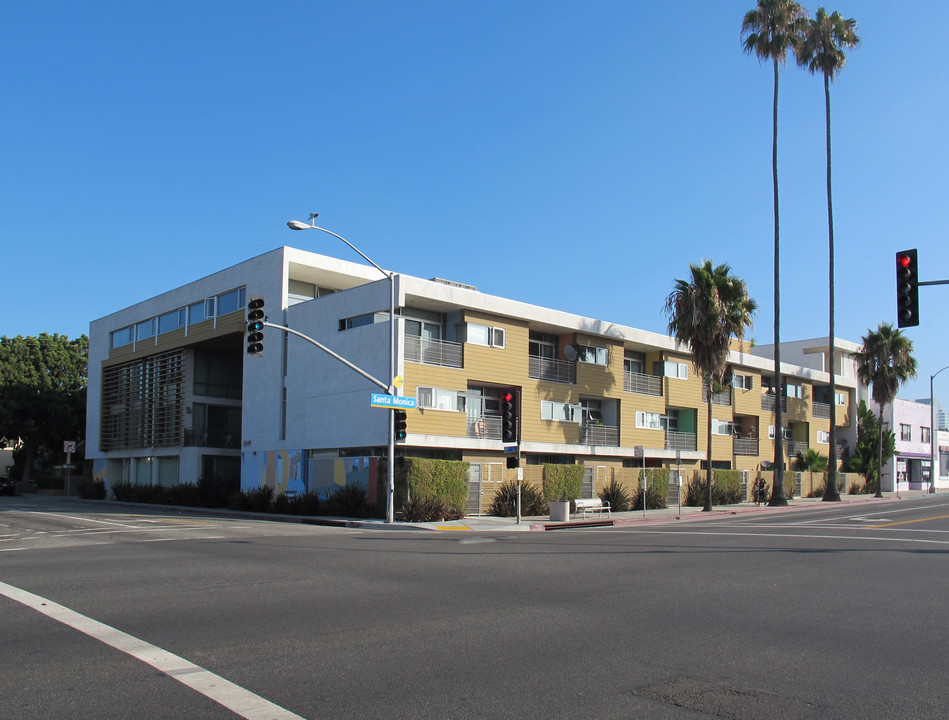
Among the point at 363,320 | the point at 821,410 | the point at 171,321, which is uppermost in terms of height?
the point at 171,321

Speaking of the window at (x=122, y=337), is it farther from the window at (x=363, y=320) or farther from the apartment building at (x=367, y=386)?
the window at (x=363, y=320)

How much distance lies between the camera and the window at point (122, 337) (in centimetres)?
5153

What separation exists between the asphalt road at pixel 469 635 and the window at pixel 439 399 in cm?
1708

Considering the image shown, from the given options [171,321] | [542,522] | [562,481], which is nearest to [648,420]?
[562,481]

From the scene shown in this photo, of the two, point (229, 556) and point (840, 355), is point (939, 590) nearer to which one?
point (229, 556)

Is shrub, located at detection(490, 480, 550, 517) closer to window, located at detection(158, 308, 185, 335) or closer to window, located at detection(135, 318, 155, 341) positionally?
window, located at detection(158, 308, 185, 335)

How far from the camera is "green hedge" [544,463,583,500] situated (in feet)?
121

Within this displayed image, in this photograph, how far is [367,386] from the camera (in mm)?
33969

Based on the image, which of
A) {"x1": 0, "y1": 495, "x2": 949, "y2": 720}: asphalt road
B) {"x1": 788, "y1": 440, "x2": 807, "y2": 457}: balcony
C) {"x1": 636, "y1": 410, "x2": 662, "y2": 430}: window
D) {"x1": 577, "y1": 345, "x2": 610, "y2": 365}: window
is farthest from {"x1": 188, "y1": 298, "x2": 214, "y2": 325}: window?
{"x1": 788, "y1": 440, "x2": 807, "y2": 457}: balcony

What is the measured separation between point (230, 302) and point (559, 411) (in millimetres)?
17803

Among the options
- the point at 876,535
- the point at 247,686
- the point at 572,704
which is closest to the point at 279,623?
the point at 247,686

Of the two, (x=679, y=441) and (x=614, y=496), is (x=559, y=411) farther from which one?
(x=679, y=441)

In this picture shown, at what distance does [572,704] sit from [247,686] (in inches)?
101

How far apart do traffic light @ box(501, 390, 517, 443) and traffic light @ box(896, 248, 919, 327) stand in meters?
14.2
